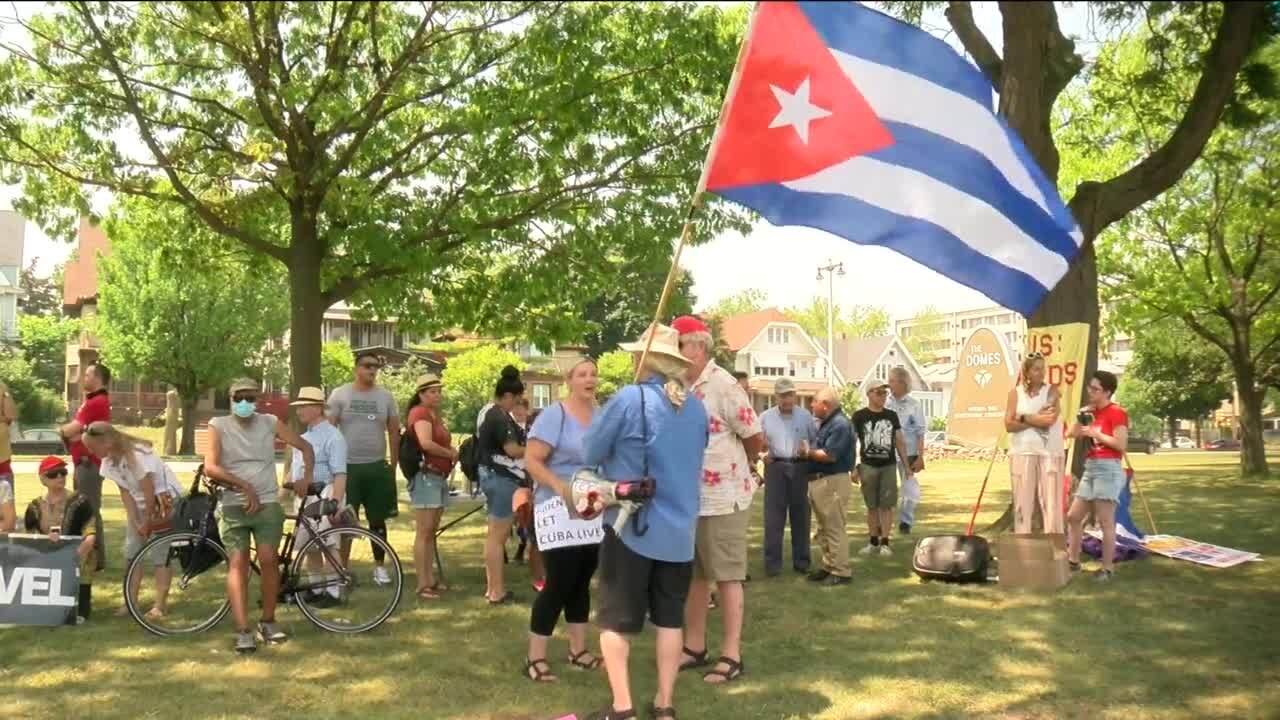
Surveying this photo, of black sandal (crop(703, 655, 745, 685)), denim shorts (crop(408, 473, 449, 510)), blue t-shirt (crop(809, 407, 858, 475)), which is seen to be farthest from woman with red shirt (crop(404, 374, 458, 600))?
black sandal (crop(703, 655, 745, 685))

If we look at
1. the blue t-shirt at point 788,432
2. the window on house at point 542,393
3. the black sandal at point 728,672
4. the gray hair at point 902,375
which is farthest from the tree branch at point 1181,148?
the window on house at point 542,393

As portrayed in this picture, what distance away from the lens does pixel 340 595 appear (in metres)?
8.29

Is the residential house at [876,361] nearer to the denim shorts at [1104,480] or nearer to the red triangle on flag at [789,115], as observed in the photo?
the denim shorts at [1104,480]

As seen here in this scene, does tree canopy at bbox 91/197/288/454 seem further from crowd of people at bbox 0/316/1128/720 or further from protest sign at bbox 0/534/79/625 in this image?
protest sign at bbox 0/534/79/625

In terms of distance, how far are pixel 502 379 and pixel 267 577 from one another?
2572 mm

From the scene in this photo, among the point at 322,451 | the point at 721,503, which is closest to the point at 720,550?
the point at 721,503

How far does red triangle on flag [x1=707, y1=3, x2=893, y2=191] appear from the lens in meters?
5.37

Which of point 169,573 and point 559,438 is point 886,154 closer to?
point 559,438

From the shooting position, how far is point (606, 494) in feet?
17.5

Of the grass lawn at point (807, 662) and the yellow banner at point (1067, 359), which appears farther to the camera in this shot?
the yellow banner at point (1067, 359)

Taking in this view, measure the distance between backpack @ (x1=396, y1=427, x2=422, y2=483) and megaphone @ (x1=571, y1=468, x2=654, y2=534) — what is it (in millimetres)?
4187

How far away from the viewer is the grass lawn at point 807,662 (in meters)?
5.98

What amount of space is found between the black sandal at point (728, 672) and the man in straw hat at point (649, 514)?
0.97 meters

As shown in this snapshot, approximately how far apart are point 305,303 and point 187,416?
32.8m
